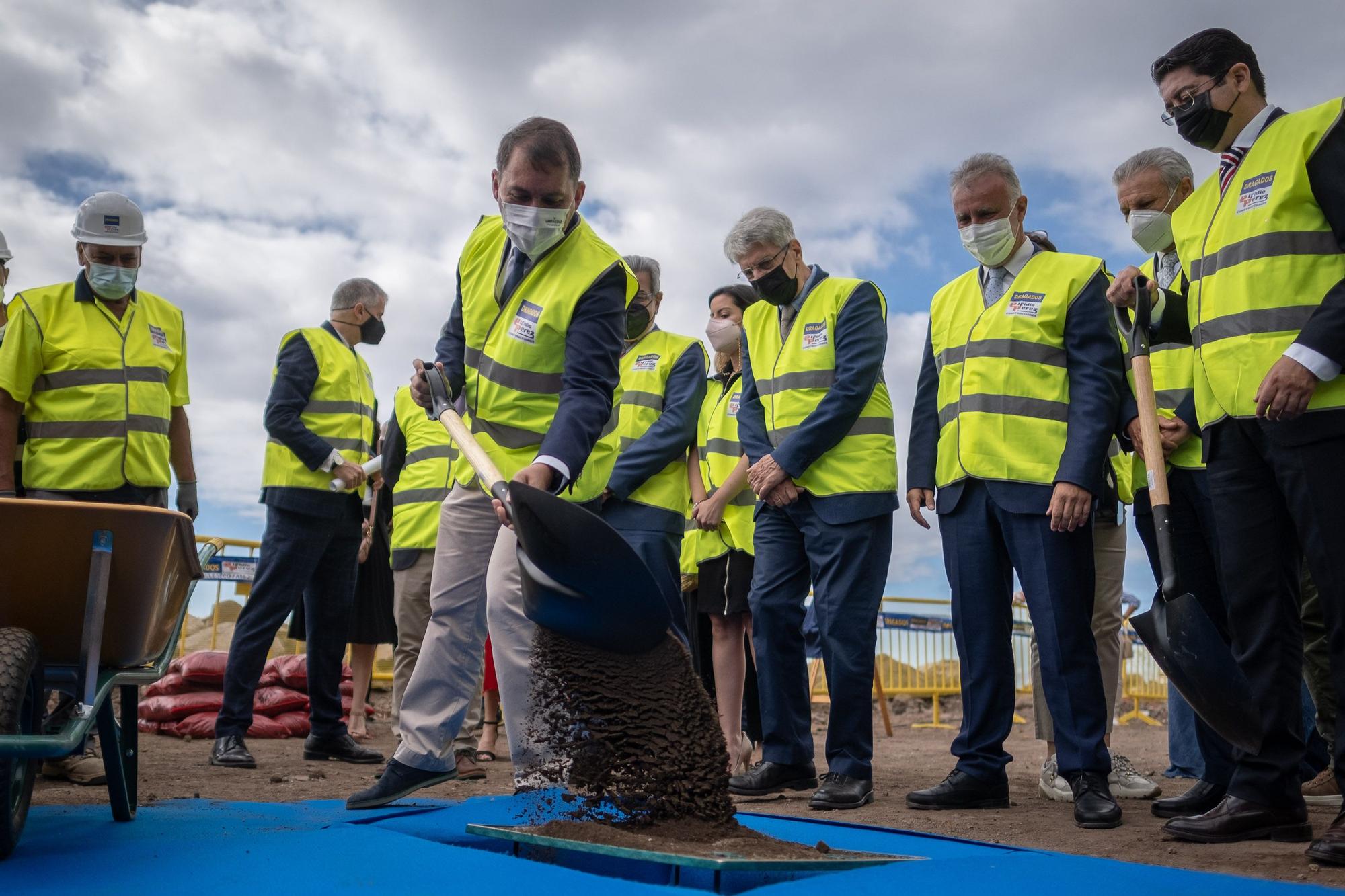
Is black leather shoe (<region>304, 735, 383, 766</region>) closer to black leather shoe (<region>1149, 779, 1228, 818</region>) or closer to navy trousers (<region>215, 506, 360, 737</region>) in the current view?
navy trousers (<region>215, 506, 360, 737</region>)

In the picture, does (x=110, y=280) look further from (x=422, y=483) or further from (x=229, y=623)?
(x=229, y=623)

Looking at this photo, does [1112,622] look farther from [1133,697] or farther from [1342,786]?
[1133,697]

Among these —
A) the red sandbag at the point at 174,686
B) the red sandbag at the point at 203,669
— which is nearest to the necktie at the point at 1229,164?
the red sandbag at the point at 203,669

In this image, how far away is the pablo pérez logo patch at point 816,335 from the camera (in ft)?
14.7

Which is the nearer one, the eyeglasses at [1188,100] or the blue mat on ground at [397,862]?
the blue mat on ground at [397,862]

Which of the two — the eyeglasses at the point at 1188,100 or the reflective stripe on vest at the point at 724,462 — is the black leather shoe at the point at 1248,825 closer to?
the eyeglasses at the point at 1188,100

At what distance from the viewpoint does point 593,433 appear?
3.30 m

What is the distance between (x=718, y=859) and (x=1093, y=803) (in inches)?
66.7

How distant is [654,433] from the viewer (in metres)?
5.24

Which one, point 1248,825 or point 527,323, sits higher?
point 527,323

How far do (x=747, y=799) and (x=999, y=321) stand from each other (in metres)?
2.02

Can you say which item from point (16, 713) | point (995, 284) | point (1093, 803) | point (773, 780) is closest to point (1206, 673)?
point (1093, 803)

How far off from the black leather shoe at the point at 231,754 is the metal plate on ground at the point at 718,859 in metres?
3.00

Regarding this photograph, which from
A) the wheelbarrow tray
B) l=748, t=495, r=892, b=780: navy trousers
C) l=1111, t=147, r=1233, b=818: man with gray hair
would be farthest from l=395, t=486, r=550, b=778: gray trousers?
l=1111, t=147, r=1233, b=818: man with gray hair
